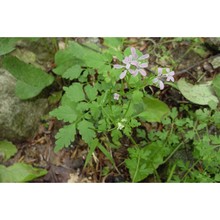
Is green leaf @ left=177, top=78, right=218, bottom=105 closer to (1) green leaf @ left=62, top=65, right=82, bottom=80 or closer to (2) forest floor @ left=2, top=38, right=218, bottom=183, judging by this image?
(2) forest floor @ left=2, top=38, right=218, bottom=183

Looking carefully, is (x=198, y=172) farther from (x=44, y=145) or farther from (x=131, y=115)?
(x=44, y=145)

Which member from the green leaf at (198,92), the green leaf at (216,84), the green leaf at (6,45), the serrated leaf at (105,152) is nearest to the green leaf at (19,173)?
the serrated leaf at (105,152)

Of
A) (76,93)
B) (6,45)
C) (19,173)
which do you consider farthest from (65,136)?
(6,45)

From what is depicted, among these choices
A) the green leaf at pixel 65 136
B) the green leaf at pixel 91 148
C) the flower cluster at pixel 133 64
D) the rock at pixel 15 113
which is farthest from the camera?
the rock at pixel 15 113

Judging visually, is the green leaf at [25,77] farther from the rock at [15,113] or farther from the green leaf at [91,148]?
the green leaf at [91,148]

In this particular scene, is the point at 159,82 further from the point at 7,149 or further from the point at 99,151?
the point at 7,149

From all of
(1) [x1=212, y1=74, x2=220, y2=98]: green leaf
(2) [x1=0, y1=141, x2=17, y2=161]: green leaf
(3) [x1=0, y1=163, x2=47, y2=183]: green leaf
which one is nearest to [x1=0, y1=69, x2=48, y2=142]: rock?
(2) [x1=0, y1=141, x2=17, y2=161]: green leaf
